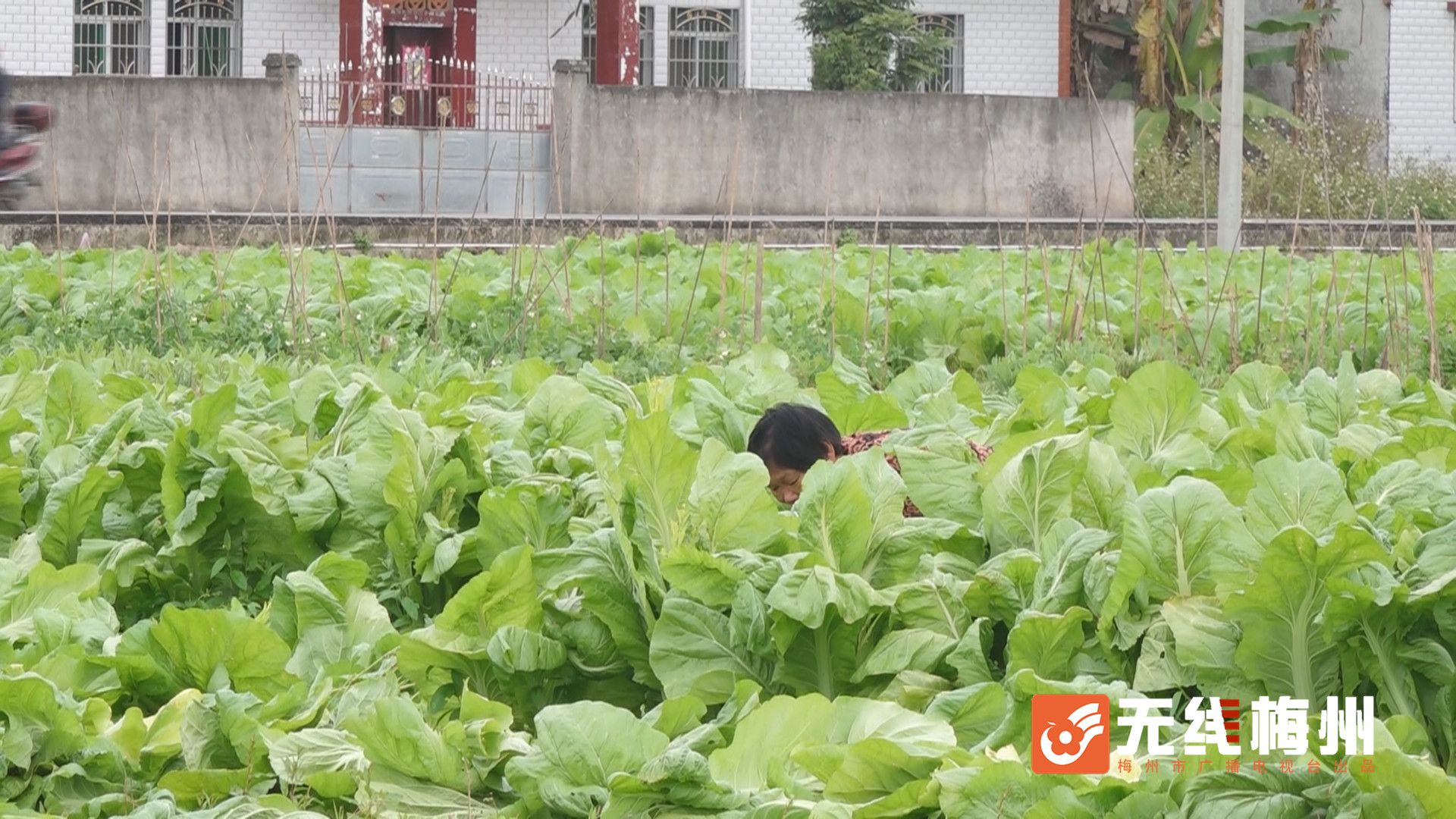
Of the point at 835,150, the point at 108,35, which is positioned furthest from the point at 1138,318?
the point at 108,35

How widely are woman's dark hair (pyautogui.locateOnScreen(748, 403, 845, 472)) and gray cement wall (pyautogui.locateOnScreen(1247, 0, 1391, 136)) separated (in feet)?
89.2

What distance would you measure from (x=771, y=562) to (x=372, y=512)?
3.78 ft

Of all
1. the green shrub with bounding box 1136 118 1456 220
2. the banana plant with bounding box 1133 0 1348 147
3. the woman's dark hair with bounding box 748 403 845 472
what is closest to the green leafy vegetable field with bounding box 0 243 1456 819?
the woman's dark hair with bounding box 748 403 845 472

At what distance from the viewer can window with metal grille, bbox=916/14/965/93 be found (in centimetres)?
2833

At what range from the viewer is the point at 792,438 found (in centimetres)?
414

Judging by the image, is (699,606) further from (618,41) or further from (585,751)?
(618,41)

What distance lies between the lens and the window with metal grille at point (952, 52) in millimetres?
28328

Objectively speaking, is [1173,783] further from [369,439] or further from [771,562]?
[369,439]

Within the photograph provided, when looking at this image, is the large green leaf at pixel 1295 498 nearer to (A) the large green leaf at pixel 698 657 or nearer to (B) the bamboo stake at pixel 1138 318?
(A) the large green leaf at pixel 698 657

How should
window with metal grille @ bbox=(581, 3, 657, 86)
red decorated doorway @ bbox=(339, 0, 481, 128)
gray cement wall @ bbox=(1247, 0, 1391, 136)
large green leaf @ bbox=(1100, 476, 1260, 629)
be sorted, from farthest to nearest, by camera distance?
gray cement wall @ bbox=(1247, 0, 1391, 136), window with metal grille @ bbox=(581, 3, 657, 86), red decorated doorway @ bbox=(339, 0, 481, 128), large green leaf @ bbox=(1100, 476, 1260, 629)

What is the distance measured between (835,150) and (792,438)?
54.4 feet

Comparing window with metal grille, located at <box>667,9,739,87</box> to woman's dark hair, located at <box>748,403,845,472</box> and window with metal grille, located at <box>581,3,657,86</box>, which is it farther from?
woman's dark hair, located at <box>748,403,845,472</box>

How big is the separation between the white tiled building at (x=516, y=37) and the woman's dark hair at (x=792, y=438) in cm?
2193

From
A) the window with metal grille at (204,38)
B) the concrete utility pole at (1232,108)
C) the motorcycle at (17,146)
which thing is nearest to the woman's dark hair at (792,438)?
the motorcycle at (17,146)
